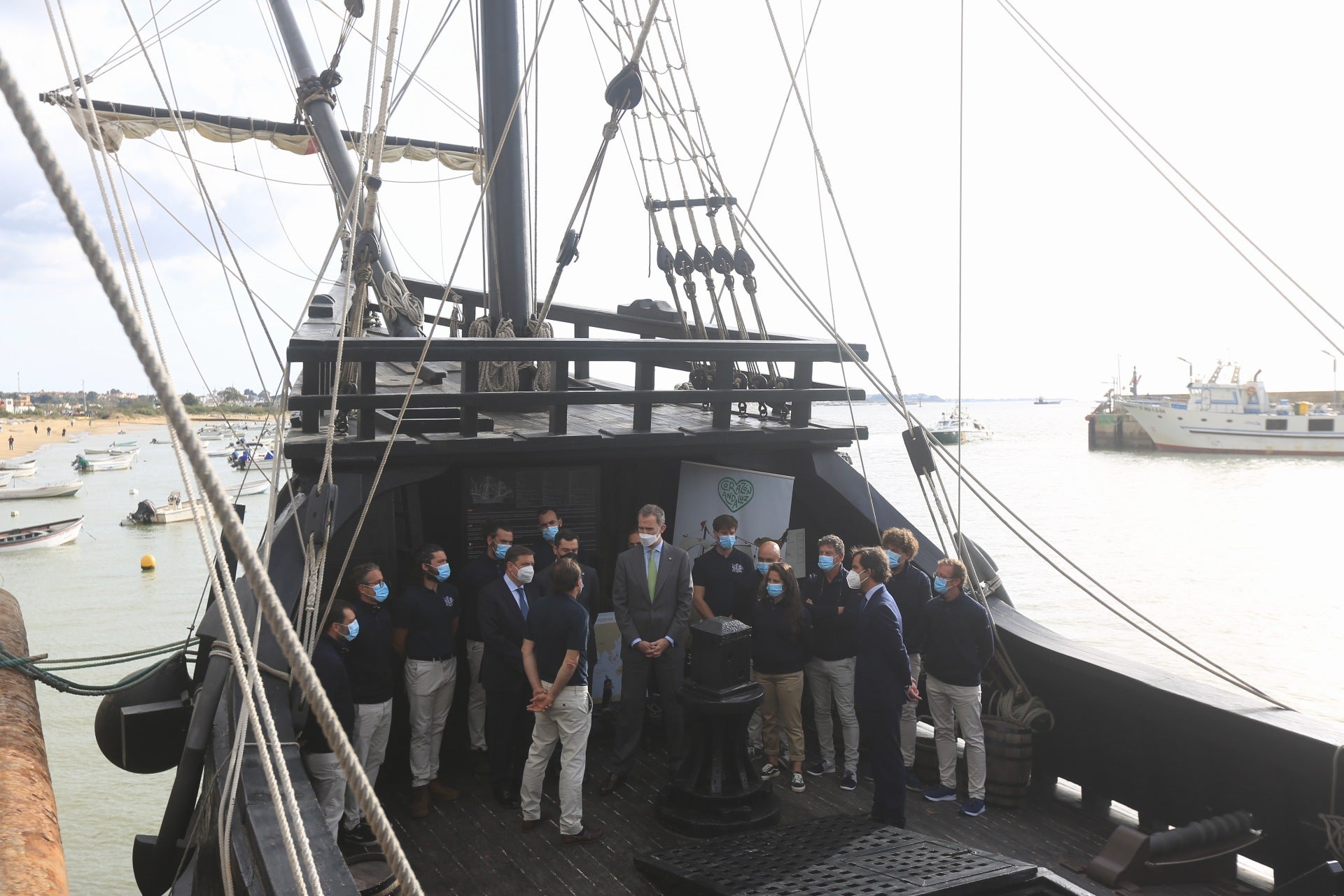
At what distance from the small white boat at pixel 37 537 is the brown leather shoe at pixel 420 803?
29.3 metres

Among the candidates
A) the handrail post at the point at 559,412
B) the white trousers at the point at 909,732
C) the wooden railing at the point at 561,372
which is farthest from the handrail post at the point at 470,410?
the white trousers at the point at 909,732

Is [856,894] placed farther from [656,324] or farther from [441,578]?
[656,324]

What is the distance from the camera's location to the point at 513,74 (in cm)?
638

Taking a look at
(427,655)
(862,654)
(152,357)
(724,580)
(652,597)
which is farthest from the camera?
(724,580)

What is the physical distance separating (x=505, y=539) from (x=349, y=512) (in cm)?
95

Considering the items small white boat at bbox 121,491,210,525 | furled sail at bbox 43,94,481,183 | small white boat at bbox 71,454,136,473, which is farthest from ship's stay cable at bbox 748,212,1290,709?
small white boat at bbox 71,454,136,473

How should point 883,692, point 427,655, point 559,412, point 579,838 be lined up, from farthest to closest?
point 559,412
point 427,655
point 883,692
point 579,838

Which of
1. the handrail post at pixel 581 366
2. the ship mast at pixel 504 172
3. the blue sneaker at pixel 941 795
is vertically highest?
the ship mast at pixel 504 172

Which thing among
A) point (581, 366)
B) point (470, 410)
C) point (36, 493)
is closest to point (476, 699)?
point (470, 410)

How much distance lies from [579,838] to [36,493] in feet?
155

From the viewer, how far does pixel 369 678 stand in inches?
194

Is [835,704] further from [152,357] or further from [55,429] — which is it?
[55,429]

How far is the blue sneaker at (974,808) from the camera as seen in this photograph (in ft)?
16.2

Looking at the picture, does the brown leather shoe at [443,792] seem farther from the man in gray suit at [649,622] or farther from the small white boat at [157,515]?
the small white boat at [157,515]
